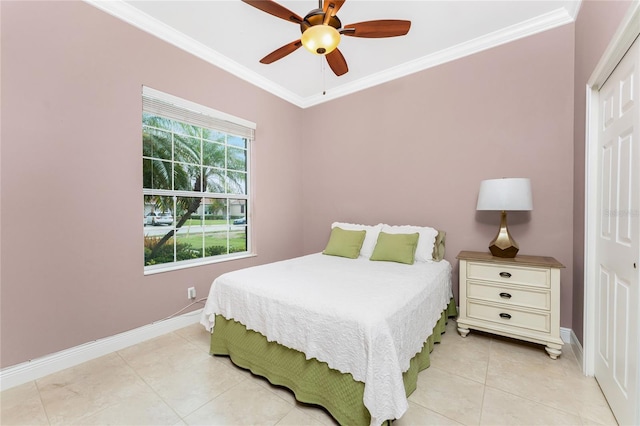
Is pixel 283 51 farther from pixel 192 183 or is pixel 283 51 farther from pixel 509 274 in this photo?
pixel 509 274

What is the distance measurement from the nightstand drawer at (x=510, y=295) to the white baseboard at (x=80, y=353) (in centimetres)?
284

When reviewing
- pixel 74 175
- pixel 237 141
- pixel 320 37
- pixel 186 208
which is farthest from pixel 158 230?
pixel 320 37

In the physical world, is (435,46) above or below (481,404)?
above

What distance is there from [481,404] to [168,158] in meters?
3.23

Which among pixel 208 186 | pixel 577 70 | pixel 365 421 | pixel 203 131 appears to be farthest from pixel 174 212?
pixel 577 70

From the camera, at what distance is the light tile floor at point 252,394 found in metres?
1.47

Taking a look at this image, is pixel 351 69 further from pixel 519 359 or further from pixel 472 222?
pixel 519 359

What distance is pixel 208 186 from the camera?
3037mm

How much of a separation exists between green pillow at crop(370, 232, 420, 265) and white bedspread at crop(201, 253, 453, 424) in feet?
0.44

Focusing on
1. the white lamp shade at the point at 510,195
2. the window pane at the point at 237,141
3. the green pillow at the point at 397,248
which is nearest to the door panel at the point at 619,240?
the white lamp shade at the point at 510,195

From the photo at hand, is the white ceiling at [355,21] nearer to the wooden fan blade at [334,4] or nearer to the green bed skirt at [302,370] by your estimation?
the wooden fan blade at [334,4]

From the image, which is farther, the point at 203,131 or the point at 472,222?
the point at 203,131

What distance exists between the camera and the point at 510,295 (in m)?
2.24

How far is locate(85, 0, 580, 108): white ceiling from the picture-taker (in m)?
2.23
